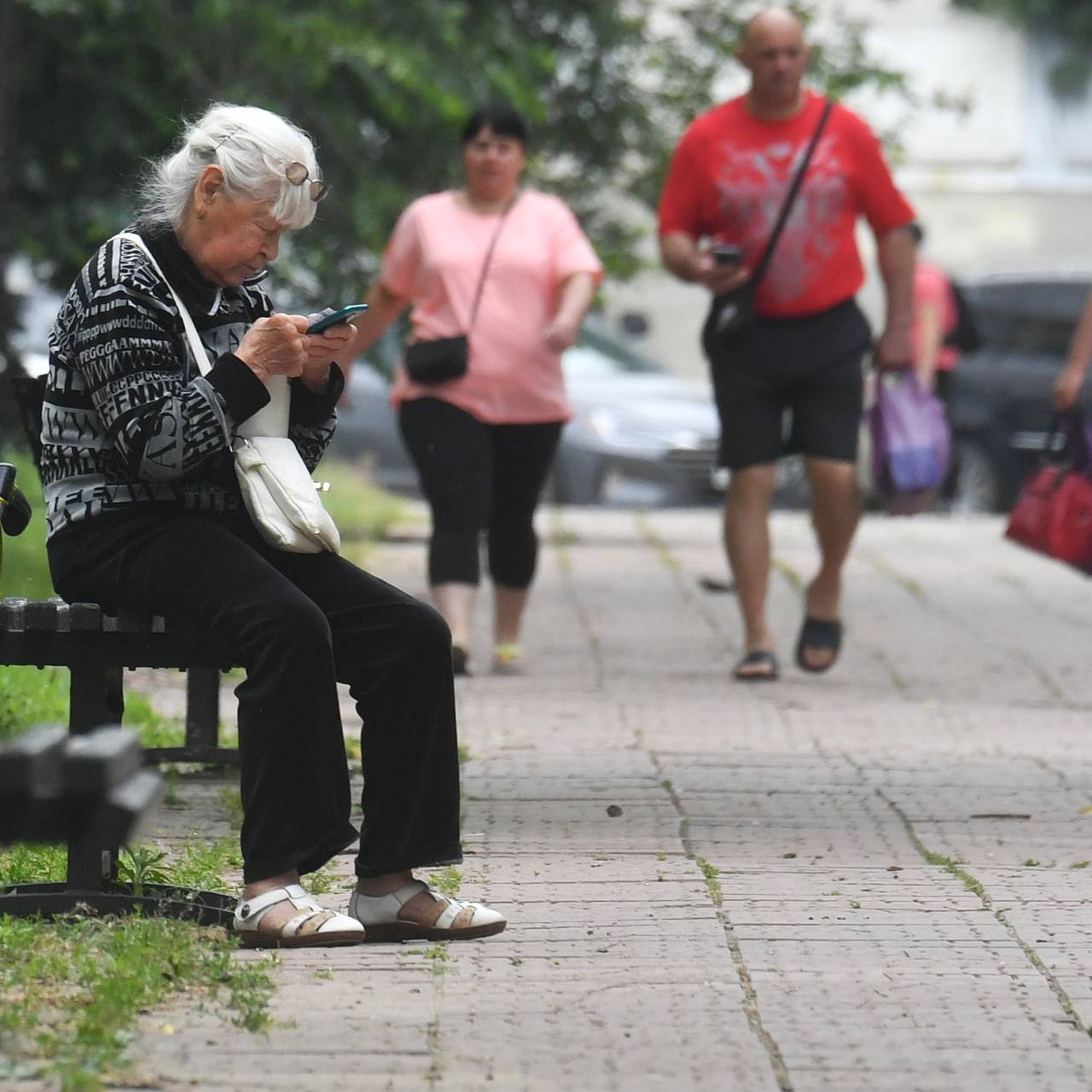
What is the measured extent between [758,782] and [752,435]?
2.08m

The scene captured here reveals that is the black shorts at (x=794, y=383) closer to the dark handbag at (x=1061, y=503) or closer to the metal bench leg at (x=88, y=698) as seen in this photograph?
the dark handbag at (x=1061, y=503)

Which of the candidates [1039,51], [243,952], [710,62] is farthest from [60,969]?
[1039,51]

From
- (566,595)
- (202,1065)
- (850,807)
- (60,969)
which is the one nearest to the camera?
(202,1065)

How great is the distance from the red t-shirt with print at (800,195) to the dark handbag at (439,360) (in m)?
0.93

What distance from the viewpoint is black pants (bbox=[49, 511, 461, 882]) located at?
414 cm

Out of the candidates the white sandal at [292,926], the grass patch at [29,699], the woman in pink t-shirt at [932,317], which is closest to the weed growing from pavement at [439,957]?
the white sandal at [292,926]

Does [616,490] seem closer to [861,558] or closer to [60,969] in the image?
[861,558]

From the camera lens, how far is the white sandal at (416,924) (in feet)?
14.1

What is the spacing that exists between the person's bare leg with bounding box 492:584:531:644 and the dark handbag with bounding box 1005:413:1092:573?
1.60 m

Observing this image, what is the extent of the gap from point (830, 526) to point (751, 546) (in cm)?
27

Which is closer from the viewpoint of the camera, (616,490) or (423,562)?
(423,562)

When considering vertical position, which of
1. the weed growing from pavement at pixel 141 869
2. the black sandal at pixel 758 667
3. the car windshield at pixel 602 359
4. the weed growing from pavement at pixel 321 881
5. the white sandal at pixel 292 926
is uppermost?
the white sandal at pixel 292 926

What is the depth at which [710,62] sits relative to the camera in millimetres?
14727

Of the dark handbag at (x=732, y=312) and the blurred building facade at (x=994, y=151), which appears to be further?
the blurred building facade at (x=994, y=151)
